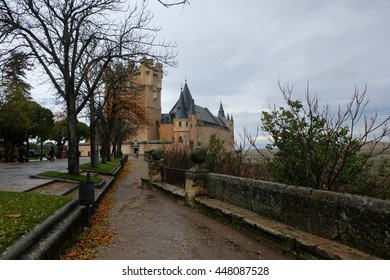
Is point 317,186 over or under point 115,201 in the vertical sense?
over

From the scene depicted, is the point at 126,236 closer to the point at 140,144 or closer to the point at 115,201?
the point at 115,201

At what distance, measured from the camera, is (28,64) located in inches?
538

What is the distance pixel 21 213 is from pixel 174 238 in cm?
278

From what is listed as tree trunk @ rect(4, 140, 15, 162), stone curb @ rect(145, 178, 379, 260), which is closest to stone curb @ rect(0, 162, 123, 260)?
stone curb @ rect(145, 178, 379, 260)

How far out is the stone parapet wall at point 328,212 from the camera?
11.6ft

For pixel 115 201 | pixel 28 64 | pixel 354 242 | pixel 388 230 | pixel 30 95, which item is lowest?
pixel 115 201

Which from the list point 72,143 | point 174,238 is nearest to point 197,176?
point 174,238

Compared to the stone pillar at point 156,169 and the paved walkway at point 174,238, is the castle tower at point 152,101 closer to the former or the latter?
the stone pillar at point 156,169

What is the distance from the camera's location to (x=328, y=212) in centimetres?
423

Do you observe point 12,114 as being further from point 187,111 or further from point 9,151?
point 187,111

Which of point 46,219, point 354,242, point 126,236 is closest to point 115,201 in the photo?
point 126,236

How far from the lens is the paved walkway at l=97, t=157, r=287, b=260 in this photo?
464cm

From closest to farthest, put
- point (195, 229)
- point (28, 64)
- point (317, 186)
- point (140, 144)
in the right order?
point (317, 186), point (195, 229), point (28, 64), point (140, 144)

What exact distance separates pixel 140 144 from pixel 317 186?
64.9m
